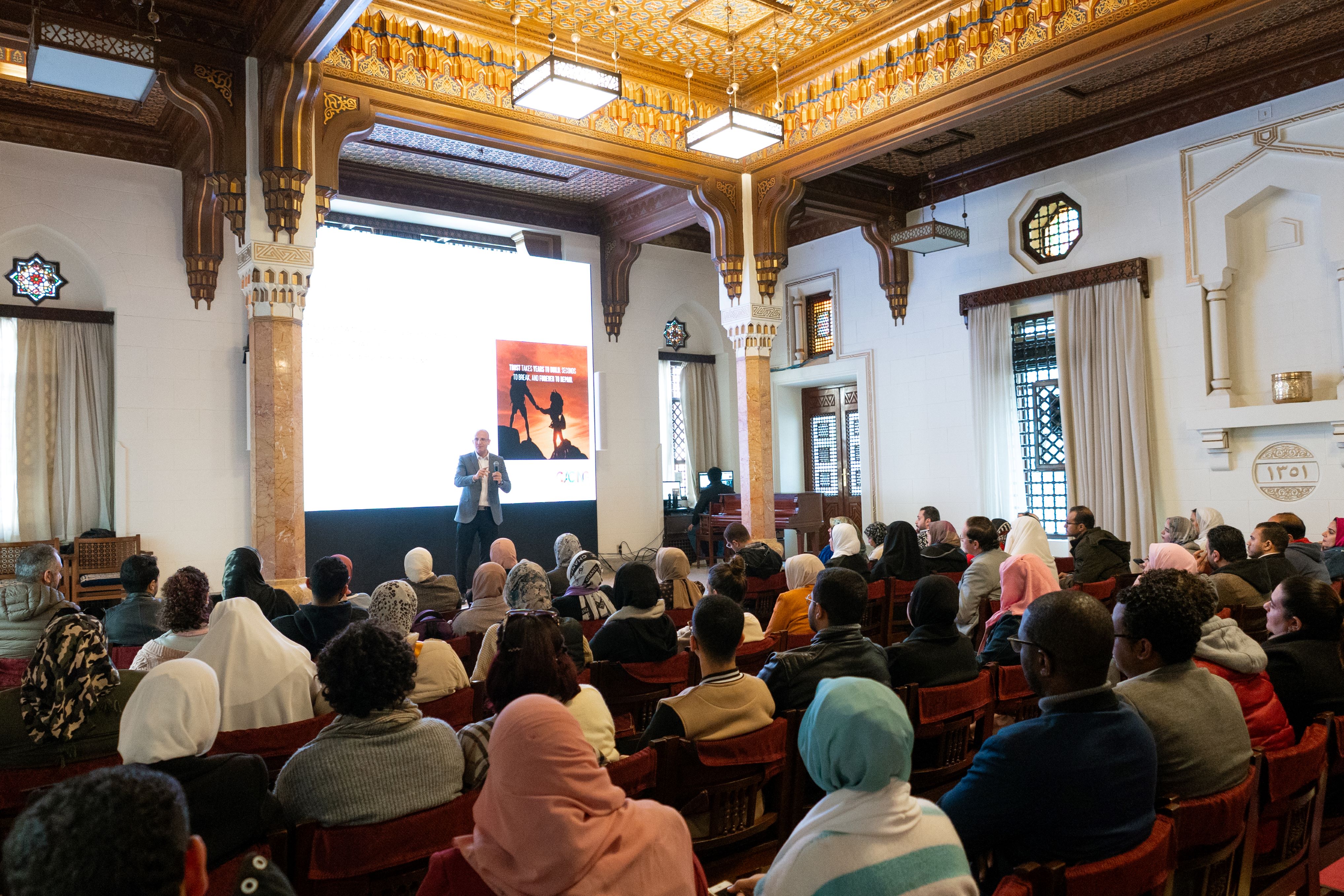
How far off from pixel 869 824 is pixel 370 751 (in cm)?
108

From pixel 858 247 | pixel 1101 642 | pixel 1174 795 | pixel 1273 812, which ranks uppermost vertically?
pixel 858 247

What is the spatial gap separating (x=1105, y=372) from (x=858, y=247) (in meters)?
3.66

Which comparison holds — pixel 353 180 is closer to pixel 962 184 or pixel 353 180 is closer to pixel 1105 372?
pixel 962 184

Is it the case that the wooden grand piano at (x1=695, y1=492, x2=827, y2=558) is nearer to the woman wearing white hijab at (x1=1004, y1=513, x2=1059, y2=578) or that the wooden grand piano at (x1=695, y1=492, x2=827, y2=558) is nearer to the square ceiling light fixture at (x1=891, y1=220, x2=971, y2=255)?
the square ceiling light fixture at (x1=891, y1=220, x2=971, y2=255)

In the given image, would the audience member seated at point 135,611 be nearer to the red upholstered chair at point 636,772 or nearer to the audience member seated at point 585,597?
the audience member seated at point 585,597

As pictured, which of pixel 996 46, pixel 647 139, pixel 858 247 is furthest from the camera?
pixel 858 247

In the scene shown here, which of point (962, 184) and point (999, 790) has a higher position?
point (962, 184)

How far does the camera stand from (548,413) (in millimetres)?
10383

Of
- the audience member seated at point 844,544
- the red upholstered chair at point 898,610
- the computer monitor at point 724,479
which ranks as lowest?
the red upholstered chair at point 898,610

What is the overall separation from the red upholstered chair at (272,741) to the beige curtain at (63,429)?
23.1 ft

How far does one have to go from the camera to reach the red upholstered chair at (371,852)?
1715 mm

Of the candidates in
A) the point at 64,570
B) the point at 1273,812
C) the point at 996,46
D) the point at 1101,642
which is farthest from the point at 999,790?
the point at 64,570

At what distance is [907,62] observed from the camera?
7.39 m

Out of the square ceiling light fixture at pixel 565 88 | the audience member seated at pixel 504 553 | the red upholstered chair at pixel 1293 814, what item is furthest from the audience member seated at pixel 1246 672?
the square ceiling light fixture at pixel 565 88
